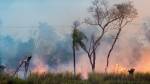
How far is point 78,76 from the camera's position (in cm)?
2058

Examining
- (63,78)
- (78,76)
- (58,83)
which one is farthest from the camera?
(78,76)

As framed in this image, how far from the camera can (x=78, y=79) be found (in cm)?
2002

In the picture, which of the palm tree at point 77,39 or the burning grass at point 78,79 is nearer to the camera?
the burning grass at point 78,79

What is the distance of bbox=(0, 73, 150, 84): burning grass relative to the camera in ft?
59.8

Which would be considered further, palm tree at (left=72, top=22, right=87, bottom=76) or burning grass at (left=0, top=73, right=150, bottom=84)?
palm tree at (left=72, top=22, right=87, bottom=76)

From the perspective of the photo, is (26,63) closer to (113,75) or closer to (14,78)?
(14,78)

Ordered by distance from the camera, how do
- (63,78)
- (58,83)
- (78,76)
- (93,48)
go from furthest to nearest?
(93,48) < (78,76) < (63,78) < (58,83)

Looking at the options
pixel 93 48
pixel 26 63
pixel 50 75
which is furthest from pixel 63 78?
pixel 93 48

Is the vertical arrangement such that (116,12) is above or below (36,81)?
above

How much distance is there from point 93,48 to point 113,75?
301 inches

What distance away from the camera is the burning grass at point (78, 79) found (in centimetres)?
1822

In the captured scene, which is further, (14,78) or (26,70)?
(26,70)

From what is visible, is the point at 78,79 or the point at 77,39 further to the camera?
the point at 77,39

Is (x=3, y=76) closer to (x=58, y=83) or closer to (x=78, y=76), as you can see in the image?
(x=58, y=83)
